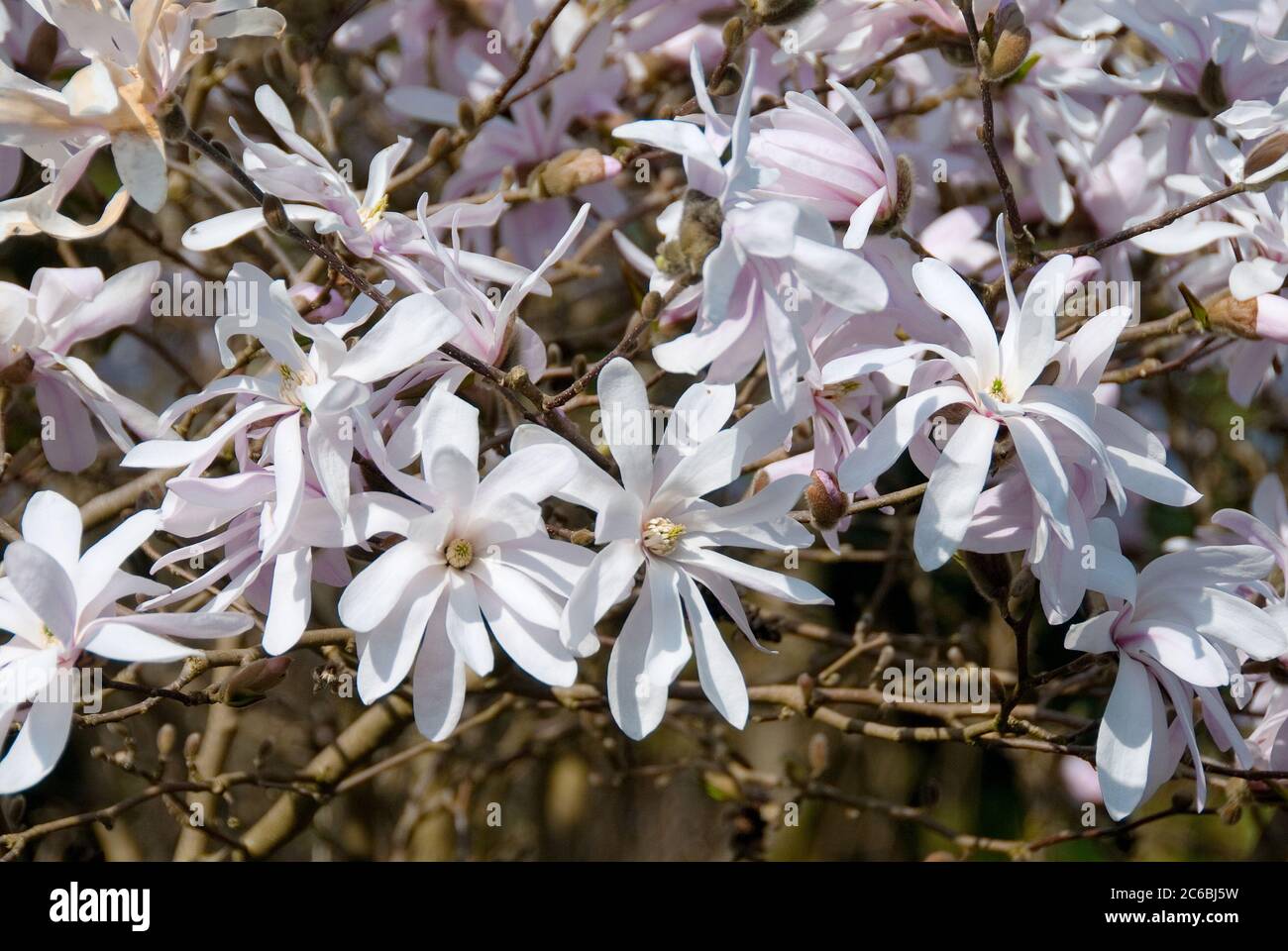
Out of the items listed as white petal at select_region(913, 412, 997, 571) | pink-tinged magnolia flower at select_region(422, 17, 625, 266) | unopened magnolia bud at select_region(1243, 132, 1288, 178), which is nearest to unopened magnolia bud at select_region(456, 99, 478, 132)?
pink-tinged magnolia flower at select_region(422, 17, 625, 266)

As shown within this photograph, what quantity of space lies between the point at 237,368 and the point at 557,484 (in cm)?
47

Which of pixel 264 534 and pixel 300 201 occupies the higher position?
pixel 300 201

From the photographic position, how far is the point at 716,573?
866 millimetres

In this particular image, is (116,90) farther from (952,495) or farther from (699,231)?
(952,495)

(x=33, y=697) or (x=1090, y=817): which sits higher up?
(x=33, y=697)

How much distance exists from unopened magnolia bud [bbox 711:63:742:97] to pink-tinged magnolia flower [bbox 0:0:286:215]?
44 cm

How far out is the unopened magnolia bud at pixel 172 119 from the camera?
85 centimetres

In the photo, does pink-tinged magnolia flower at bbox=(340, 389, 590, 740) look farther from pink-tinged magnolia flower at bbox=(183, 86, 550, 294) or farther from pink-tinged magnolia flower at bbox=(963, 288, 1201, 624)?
pink-tinged magnolia flower at bbox=(963, 288, 1201, 624)

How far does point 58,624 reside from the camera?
0.80 m

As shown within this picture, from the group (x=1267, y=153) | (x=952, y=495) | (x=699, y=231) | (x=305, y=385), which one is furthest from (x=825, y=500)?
(x=1267, y=153)

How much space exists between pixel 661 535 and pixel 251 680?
0.34 metres
